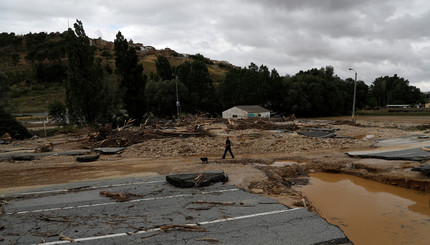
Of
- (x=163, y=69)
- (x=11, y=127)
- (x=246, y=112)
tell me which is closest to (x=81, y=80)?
(x=11, y=127)

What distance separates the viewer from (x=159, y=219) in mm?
6195

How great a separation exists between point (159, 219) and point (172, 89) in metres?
40.6

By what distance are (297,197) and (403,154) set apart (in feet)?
26.2

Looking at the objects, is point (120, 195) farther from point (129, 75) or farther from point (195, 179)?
point (129, 75)

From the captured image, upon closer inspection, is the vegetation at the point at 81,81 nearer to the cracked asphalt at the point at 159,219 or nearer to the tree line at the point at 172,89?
the tree line at the point at 172,89

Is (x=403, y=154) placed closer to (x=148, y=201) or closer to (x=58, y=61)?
(x=148, y=201)

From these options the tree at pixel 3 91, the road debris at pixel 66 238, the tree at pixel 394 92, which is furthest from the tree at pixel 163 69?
the tree at pixel 394 92

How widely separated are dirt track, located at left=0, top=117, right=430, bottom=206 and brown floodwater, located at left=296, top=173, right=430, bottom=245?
69cm

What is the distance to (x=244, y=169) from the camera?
11047 millimetres

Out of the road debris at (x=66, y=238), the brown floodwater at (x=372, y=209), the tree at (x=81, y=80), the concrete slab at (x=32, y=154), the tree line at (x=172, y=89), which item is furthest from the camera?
the tree line at (x=172, y=89)

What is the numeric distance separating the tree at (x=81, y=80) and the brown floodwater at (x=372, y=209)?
25120mm

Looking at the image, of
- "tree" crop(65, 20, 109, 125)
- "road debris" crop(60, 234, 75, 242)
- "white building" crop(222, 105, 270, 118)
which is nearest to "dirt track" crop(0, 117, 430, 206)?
"road debris" crop(60, 234, 75, 242)

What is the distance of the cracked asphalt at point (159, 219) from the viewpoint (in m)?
5.30

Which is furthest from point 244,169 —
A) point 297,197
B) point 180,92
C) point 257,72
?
point 257,72
